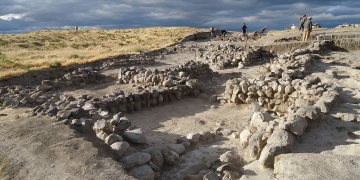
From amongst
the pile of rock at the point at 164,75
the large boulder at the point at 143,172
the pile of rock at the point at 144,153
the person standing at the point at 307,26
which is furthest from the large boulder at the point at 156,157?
the person standing at the point at 307,26

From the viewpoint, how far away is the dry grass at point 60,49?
16.6 meters

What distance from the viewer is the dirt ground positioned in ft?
14.8

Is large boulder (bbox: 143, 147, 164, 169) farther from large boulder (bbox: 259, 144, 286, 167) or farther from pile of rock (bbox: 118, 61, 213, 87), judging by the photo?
pile of rock (bbox: 118, 61, 213, 87)

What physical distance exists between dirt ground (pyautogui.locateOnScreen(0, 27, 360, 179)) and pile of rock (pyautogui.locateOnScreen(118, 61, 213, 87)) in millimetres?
1730

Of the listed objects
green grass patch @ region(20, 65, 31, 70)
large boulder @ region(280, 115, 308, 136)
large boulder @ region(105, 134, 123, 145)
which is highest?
green grass patch @ region(20, 65, 31, 70)

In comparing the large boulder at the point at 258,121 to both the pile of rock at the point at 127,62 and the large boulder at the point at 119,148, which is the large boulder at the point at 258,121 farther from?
the pile of rock at the point at 127,62

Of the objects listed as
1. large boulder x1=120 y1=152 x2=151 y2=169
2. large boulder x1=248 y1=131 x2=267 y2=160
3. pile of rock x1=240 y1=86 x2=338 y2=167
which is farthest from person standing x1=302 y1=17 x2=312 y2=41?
large boulder x1=120 y1=152 x2=151 y2=169

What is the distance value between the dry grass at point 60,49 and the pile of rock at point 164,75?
16.1 feet

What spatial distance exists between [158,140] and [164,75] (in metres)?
5.69

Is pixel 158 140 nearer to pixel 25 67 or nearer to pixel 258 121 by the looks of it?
pixel 258 121

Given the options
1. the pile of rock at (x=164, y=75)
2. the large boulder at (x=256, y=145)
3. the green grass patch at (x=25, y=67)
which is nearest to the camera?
the large boulder at (x=256, y=145)

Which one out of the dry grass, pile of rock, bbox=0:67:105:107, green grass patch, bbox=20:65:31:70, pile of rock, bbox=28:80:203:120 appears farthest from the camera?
the dry grass

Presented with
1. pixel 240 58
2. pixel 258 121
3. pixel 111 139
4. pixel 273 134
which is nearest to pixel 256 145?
pixel 273 134

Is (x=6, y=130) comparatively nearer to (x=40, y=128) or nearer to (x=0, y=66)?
(x=40, y=128)
